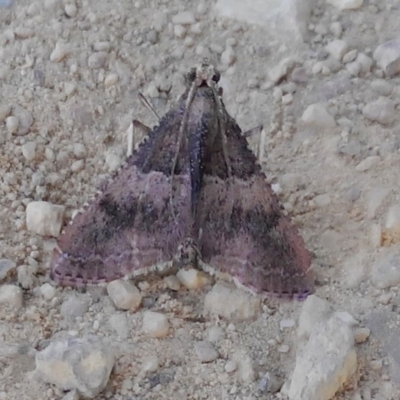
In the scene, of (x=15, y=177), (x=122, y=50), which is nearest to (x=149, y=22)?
(x=122, y=50)

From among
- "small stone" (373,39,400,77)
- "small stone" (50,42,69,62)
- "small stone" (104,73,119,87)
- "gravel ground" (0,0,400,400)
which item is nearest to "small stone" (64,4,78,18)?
"gravel ground" (0,0,400,400)

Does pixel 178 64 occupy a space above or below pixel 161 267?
above

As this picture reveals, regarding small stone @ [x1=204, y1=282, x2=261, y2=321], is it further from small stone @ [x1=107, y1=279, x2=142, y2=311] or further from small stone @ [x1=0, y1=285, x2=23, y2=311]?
small stone @ [x1=0, y1=285, x2=23, y2=311]

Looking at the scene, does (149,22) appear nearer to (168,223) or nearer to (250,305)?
(168,223)

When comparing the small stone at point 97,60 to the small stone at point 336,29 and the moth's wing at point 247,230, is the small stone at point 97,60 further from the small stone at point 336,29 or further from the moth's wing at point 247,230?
the small stone at point 336,29

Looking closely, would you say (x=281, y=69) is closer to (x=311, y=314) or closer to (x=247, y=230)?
(x=247, y=230)

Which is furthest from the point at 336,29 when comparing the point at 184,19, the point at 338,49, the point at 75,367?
the point at 75,367
